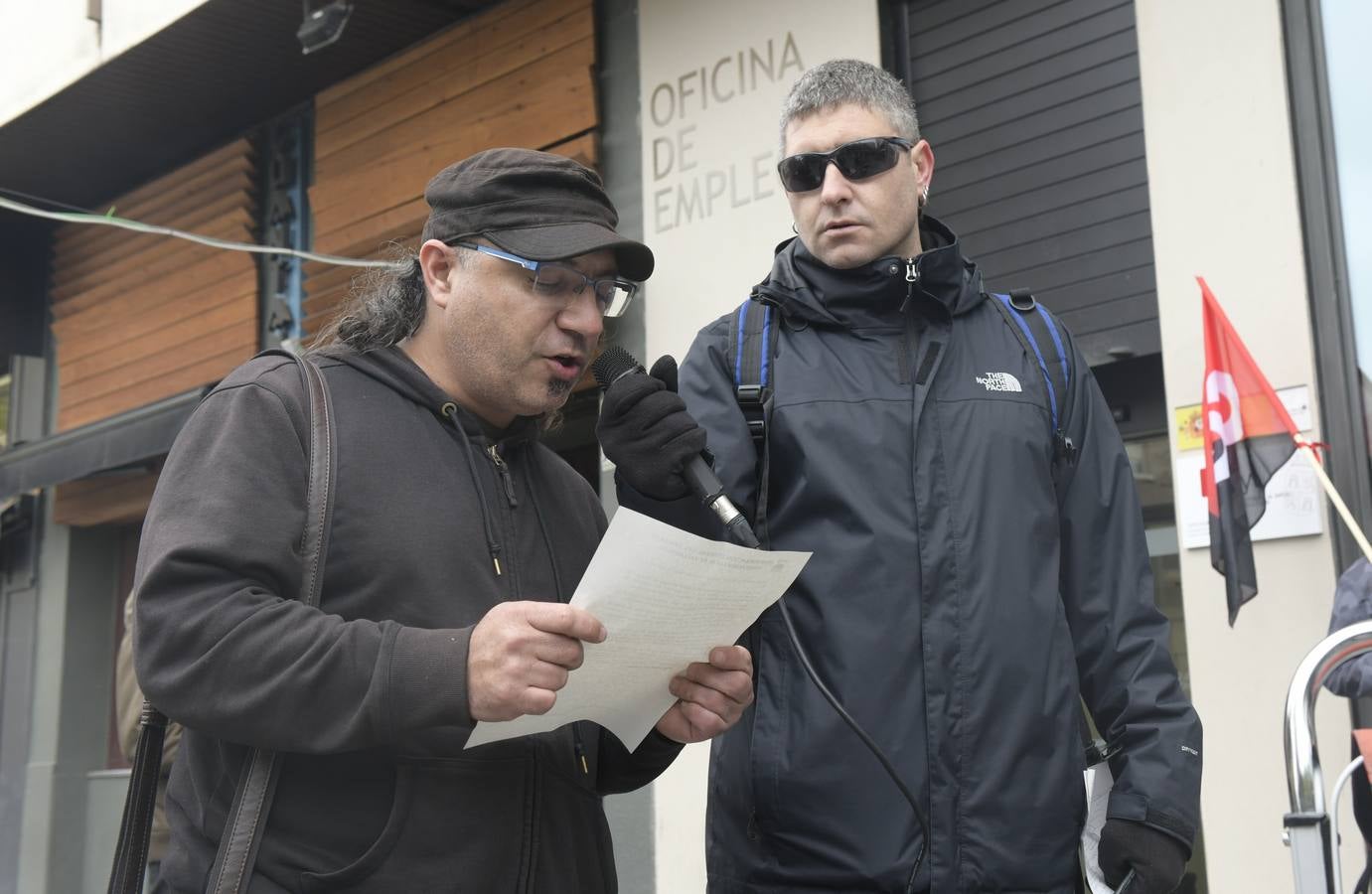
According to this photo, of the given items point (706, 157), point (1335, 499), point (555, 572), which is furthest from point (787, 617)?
point (706, 157)

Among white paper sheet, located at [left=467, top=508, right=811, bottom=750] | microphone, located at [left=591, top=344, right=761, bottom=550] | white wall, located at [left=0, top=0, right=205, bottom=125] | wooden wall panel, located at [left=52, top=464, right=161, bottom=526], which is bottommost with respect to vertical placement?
white paper sheet, located at [left=467, top=508, right=811, bottom=750]

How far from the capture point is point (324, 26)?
24.8 feet

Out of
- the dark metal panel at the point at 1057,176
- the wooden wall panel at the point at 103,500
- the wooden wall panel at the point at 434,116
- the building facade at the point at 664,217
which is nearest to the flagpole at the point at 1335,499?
the building facade at the point at 664,217

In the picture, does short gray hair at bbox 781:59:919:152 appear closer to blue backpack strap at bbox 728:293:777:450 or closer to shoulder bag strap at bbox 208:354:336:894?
blue backpack strap at bbox 728:293:777:450

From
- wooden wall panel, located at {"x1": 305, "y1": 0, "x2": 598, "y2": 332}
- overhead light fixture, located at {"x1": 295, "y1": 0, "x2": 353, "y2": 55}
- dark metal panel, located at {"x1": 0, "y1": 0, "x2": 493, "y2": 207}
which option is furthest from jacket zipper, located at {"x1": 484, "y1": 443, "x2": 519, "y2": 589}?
dark metal panel, located at {"x1": 0, "y1": 0, "x2": 493, "y2": 207}

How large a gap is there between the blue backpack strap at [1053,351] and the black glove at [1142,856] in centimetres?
68

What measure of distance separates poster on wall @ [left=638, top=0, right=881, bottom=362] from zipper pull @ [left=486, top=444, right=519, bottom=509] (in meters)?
4.16

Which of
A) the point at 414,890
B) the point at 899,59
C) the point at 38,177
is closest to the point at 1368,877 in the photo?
the point at 414,890

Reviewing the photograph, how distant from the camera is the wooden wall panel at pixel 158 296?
942 cm

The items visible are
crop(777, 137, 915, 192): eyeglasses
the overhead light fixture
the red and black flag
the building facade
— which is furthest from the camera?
the overhead light fixture

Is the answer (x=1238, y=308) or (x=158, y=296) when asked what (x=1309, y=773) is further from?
(x=158, y=296)

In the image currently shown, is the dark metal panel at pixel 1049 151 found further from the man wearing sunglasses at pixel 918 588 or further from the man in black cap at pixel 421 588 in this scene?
the man in black cap at pixel 421 588

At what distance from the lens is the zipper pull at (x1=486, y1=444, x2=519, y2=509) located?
2.35 metres

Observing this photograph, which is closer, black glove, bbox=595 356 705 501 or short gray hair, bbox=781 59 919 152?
black glove, bbox=595 356 705 501
